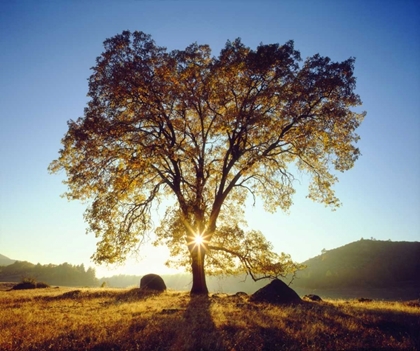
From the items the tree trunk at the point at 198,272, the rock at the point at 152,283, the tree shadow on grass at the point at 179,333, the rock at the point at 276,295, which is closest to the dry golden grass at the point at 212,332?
the tree shadow on grass at the point at 179,333

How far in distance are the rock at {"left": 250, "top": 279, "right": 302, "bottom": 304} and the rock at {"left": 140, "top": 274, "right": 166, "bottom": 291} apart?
1105 centimetres

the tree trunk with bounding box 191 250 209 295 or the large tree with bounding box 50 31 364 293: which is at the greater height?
the large tree with bounding box 50 31 364 293

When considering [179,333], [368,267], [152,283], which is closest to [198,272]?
[152,283]

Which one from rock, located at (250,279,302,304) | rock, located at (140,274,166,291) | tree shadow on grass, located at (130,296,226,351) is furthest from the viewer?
rock, located at (140,274,166,291)

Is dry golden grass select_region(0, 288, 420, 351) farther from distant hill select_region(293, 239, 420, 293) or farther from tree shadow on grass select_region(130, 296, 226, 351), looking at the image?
distant hill select_region(293, 239, 420, 293)

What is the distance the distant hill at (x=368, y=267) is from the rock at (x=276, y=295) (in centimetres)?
7984

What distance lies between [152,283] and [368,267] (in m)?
85.4

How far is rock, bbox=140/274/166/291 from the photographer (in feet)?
77.0

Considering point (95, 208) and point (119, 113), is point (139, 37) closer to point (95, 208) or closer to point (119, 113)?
point (119, 113)

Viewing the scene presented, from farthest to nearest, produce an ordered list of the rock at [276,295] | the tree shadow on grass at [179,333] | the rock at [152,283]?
the rock at [152,283]
the rock at [276,295]
the tree shadow on grass at [179,333]

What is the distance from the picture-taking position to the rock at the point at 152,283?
23484 millimetres

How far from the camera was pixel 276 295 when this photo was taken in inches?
585

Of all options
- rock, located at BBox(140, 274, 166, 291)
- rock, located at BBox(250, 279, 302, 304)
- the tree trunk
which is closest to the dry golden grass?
rock, located at BBox(250, 279, 302, 304)

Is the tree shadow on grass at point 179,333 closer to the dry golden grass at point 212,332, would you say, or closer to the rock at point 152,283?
the dry golden grass at point 212,332
